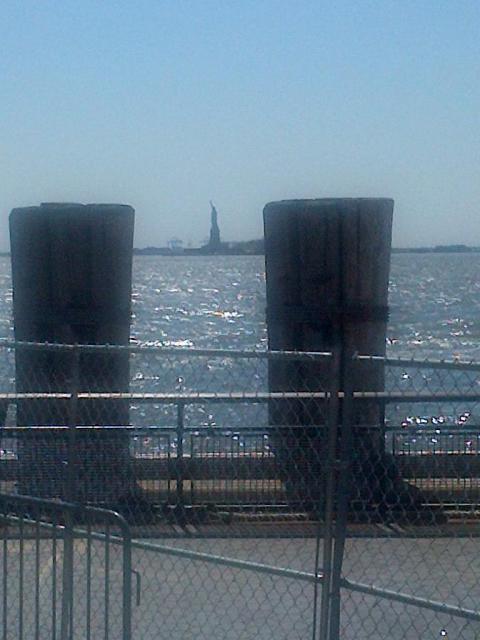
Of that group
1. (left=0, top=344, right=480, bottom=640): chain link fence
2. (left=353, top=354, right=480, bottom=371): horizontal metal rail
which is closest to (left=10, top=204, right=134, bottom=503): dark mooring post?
(left=0, top=344, right=480, bottom=640): chain link fence

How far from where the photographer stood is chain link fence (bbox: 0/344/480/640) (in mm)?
6898

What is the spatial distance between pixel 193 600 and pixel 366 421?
9.32ft

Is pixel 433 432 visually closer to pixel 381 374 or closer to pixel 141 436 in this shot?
pixel 141 436

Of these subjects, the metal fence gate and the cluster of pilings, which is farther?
the cluster of pilings

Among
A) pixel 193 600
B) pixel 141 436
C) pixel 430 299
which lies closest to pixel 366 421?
pixel 141 436

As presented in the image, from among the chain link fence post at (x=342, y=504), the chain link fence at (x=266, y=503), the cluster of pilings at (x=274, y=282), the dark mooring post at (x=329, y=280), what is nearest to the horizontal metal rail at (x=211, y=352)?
the chain link fence at (x=266, y=503)

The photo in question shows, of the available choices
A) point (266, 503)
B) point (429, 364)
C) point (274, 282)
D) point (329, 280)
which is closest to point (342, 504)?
point (429, 364)

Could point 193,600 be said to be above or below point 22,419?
below

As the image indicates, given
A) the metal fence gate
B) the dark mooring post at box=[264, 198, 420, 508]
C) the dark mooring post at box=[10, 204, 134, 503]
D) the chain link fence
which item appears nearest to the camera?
the metal fence gate

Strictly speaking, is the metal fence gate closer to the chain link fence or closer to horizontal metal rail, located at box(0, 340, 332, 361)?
the chain link fence

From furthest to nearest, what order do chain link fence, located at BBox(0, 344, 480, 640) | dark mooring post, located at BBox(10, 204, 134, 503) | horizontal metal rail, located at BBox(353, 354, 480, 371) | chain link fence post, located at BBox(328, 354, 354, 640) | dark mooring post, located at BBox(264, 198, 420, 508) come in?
dark mooring post, located at BBox(10, 204, 134, 503) → dark mooring post, located at BBox(264, 198, 420, 508) → chain link fence, located at BBox(0, 344, 480, 640) → chain link fence post, located at BBox(328, 354, 354, 640) → horizontal metal rail, located at BBox(353, 354, 480, 371)

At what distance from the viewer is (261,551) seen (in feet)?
25.7

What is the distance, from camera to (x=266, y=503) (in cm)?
789

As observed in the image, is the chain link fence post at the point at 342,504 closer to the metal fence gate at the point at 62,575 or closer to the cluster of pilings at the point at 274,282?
the metal fence gate at the point at 62,575
